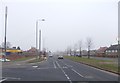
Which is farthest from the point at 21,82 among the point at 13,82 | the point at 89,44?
the point at 89,44

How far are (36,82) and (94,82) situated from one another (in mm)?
→ 3544

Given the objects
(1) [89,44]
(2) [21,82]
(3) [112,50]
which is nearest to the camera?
(2) [21,82]

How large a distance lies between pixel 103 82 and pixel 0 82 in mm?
6309

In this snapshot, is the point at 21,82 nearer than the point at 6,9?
Yes

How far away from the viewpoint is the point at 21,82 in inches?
688

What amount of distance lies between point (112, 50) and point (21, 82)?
156147mm

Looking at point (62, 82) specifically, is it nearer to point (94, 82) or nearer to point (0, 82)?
point (94, 82)

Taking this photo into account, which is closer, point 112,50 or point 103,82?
point 103,82

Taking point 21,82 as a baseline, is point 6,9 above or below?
above

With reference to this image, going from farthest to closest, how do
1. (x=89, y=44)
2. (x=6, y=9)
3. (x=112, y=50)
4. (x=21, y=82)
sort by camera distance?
1. (x=112, y=50)
2. (x=89, y=44)
3. (x=6, y=9)
4. (x=21, y=82)

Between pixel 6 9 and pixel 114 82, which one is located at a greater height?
pixel 6 9

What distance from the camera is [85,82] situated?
17844 millimetres

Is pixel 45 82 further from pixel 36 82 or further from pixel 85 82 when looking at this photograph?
pixel 85 82

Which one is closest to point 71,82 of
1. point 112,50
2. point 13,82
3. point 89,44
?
point 13,82
